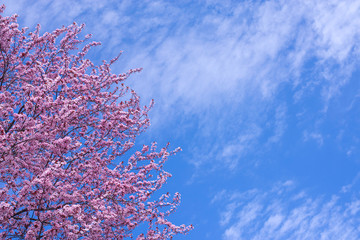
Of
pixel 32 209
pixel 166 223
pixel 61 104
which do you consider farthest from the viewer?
pixel 166 223

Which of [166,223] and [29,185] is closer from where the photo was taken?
[29,185]

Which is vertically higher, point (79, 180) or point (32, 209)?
point (79, 180)

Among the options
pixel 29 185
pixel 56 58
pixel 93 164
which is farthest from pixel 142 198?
pixel 56 58

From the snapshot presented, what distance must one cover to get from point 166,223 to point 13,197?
5.13 m

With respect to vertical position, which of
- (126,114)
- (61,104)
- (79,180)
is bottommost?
(79,180)

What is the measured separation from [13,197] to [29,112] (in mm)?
1798

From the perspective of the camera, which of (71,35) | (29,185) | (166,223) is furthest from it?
(71,35)

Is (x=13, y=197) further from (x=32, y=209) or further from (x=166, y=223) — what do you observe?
(x=166, y=223)

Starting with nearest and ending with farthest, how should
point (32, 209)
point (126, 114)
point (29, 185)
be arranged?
point (29, 185), point (32, 209), point (126, 114)

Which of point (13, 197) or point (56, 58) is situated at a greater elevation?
point (56, 58)

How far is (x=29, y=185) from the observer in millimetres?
6156

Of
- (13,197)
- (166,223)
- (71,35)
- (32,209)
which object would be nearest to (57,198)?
(32,209)

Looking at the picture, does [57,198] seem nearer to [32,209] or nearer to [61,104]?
[32,209]

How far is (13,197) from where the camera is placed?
6.88m
